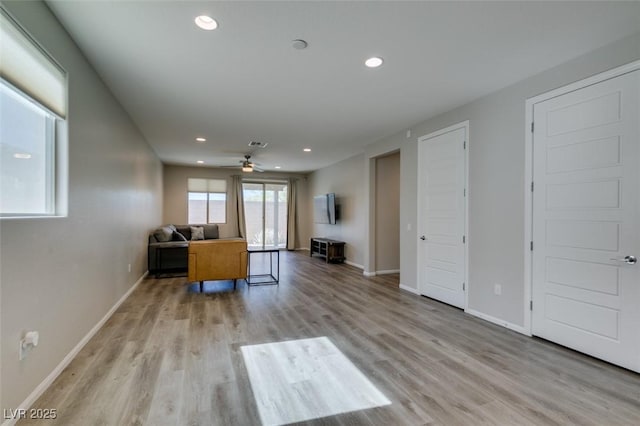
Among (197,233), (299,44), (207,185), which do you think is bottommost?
(197,233)

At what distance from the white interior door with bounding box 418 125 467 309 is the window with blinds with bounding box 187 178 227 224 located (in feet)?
22.1

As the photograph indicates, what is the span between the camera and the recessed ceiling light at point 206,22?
6.98ft

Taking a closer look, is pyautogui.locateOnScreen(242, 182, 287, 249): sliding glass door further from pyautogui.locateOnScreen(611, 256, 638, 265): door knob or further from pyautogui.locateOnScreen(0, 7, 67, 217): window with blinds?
pyautogui.locateOnScreen(611, 256, 638, 265): door knob

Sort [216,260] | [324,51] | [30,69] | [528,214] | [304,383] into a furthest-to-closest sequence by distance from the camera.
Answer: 1. [216,260]
2. [528,214]
3. [324,51]
4. [304,383]
5. [30,69]

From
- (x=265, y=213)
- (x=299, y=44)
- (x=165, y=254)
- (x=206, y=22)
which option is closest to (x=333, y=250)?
(x=265, y=213)

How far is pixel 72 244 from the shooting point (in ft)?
7.93

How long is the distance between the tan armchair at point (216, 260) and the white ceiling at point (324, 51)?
6.34ft

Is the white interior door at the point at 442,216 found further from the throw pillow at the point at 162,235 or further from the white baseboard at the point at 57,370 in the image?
the throw pillow at the point at 162,235

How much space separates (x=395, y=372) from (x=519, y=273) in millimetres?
1863

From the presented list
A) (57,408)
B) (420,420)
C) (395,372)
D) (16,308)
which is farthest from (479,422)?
(16,308)

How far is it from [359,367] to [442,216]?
8.45 feet

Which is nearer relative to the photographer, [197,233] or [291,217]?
[197,233]

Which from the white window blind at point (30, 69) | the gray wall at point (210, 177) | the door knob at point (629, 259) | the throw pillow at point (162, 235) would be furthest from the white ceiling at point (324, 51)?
the gray wall at point (210, 177)

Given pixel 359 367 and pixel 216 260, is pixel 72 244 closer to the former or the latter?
pixel 216 260
